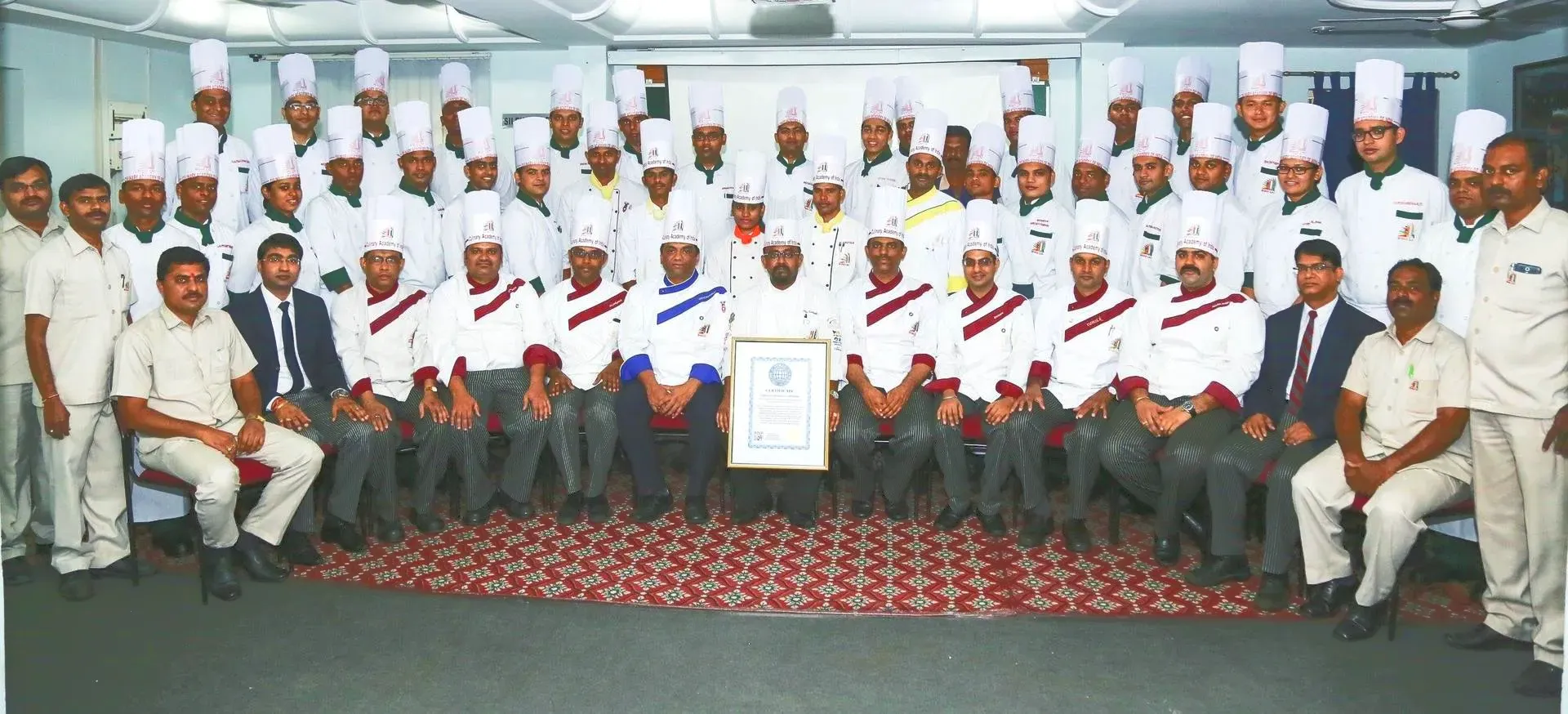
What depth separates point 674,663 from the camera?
3.47 m

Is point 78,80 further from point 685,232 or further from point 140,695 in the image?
point 140,695

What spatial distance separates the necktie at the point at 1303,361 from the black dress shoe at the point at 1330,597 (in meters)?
0.71

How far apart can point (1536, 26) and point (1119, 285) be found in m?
3.06

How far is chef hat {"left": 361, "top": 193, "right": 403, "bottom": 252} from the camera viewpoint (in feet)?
16.2

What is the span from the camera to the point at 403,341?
16.7 ft

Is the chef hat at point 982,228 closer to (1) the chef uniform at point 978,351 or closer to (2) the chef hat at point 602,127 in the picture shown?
(1) the chef uniform at point 978,351

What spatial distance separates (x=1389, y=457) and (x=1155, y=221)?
1849 millimetres

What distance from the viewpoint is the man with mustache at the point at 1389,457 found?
3643mm

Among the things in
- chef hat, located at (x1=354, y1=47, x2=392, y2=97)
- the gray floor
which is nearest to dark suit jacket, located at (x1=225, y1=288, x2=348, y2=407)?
the gray floor

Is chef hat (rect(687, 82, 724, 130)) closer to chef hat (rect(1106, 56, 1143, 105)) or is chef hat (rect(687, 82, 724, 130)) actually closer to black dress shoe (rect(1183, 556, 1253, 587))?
chef hat (rect(1106, 56, 1143, 105))

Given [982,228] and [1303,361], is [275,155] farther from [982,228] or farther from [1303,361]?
[1303,361]

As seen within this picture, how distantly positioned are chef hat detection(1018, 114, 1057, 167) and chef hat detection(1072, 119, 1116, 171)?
0.12ft

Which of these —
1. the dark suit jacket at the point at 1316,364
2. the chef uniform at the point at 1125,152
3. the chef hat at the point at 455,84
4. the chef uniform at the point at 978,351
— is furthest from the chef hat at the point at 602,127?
the dark suit jacket at the point at 1316,364

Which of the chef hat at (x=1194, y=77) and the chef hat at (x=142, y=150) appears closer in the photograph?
the chef hat at (x=142, y=150)
